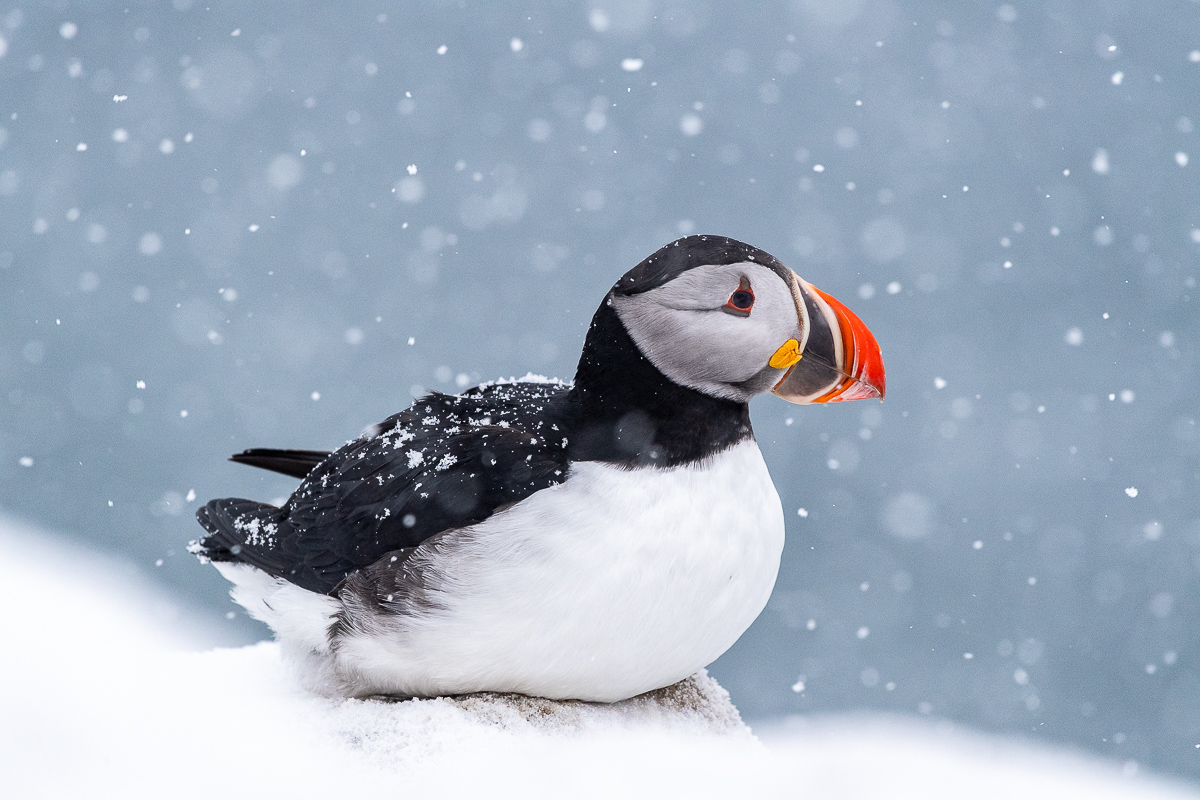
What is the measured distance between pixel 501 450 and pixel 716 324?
1.85 feet

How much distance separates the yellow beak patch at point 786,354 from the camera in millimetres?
2170

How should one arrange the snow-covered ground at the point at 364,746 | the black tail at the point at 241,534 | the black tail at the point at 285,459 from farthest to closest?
the black tail at the point at 285,459
the black tail at the point at 241,534
the snow-covered ground at the point at 364,746

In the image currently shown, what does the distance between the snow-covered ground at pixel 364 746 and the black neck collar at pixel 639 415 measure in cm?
63

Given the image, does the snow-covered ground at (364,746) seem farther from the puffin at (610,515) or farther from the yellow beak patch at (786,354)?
the yellow beak patch at (786,354)

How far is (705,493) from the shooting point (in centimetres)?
224

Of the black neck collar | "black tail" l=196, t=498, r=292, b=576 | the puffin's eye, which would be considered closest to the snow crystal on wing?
"black tail" l=196, t=498, r=292, b=576

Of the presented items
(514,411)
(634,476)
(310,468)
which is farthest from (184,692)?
(634,476)

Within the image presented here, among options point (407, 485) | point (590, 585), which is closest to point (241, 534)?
point (407, 485)

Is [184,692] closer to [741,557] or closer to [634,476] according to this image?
[634,476]

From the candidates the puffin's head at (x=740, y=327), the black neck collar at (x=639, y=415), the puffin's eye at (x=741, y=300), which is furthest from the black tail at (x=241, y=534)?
the puffin's eye at (x=741, y=300)

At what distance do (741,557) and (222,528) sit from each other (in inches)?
55.3

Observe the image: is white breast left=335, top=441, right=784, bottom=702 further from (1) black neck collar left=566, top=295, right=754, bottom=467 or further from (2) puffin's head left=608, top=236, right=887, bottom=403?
(2) puffin's head left=608, top=236, right=887, bottom=403

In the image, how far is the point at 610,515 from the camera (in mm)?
2174

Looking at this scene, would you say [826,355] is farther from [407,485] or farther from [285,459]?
[285,459]
